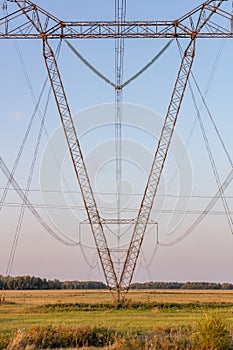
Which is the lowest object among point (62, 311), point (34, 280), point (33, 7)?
point (62, 311)

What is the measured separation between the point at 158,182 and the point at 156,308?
13623 mm

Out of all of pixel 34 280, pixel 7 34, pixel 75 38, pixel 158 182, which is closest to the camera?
pixel 7 34

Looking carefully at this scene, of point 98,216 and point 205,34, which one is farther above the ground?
point 205,34

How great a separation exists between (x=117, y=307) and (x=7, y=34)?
34.9 m

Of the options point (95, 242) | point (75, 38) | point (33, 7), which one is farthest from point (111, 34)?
point (95, 242)

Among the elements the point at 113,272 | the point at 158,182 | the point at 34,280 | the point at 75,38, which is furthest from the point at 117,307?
the point at 34,280

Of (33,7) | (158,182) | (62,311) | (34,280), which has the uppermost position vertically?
(34,280)

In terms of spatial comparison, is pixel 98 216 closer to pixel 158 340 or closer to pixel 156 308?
pixel 156 308

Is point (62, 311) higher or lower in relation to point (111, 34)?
lower

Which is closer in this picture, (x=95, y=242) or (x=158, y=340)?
(x=158, y=340)

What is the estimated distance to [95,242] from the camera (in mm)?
69250

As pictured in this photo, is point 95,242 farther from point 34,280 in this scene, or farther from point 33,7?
point 34,280

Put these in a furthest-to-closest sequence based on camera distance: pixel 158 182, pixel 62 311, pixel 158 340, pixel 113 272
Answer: pixel 113 272 → pixel 158 182 → pixel 62 311 → pixel 158 340

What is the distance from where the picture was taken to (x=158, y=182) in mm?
66312
